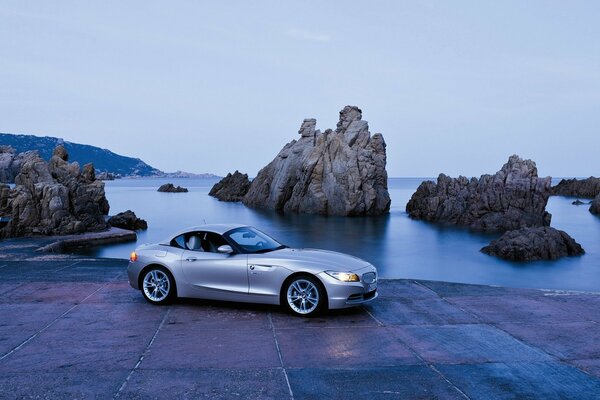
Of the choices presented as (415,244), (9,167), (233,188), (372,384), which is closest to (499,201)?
(415,244)

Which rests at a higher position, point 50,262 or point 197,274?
point 197,274

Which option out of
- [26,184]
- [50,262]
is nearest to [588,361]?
[50,262]

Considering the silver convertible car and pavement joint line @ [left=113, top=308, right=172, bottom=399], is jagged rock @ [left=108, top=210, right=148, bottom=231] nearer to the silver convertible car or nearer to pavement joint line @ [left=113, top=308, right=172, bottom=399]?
the silver convertible car

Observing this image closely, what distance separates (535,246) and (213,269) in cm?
2823

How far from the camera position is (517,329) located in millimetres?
8391

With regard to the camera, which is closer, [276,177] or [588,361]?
[588,361]

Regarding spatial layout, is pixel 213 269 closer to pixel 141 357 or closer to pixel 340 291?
pixel 340 291

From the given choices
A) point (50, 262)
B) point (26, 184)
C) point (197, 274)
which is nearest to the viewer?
point (197, 274)

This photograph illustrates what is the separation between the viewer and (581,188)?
133125mm

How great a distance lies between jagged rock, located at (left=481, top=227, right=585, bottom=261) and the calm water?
0.61m

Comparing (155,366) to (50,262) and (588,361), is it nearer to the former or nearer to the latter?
(588,361)

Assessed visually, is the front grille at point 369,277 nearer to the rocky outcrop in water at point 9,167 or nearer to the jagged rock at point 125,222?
the jagged rock at point 125,222

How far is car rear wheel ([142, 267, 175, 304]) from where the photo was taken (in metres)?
9.85

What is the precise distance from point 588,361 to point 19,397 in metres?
6.70
